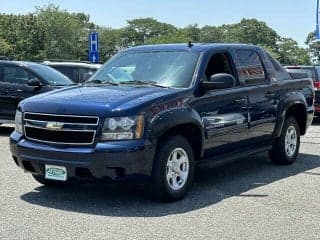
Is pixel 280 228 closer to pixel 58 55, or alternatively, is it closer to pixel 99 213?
pixel 99 213

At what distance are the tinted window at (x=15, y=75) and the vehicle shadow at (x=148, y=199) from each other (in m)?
5.77

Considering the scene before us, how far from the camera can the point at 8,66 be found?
13.2 metres

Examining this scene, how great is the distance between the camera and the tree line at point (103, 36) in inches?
3164

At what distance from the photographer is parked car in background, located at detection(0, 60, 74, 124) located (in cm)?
1270

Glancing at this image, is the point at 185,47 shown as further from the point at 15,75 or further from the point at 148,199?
the point at 15,75

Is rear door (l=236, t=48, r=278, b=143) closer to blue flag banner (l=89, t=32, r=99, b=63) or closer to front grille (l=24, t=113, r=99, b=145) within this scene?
front grille (l=24, t=113, r=99, b=145)

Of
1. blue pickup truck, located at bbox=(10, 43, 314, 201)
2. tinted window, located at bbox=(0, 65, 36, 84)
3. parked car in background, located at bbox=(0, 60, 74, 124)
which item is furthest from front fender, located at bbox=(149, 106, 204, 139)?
tinted window, located at bbox=(0, 65, 36, 84)

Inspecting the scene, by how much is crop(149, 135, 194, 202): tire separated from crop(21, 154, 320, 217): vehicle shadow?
0.41 feet

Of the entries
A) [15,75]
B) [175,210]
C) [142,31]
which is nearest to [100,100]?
[175,210]

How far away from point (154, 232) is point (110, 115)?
1318mm

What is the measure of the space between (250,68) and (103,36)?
11662cm

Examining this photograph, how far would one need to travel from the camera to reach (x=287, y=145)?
920 centimetres

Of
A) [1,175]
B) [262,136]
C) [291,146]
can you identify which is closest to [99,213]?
[1,175]

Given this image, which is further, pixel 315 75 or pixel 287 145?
pixel 315 75
